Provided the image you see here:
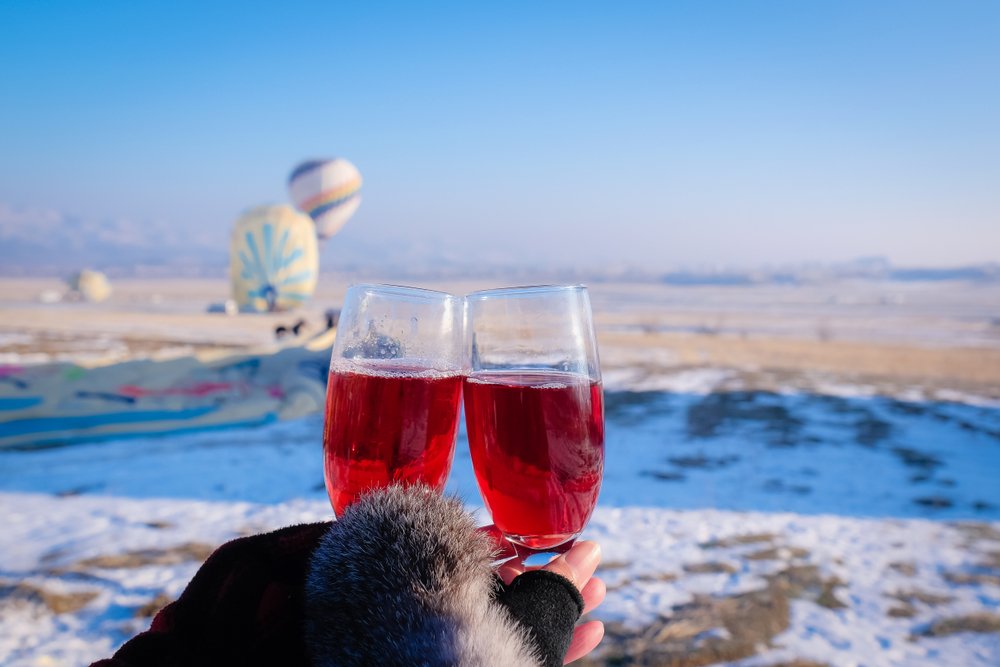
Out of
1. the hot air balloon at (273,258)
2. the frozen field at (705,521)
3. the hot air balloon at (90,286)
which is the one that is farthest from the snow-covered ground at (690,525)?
the hot air balloon at (90,286)

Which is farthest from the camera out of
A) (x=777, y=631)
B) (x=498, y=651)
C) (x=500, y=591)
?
(x=777, y=631)

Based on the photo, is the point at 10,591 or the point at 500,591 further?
the point at 10,591

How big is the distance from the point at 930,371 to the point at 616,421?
760 centimetres

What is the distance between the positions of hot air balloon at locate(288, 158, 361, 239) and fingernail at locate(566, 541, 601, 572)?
2421 cm

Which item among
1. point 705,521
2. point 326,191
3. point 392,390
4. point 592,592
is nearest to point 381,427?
point 392,390

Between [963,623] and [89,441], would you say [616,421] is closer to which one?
[963,623]

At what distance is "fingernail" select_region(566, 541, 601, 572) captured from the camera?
1.21 m

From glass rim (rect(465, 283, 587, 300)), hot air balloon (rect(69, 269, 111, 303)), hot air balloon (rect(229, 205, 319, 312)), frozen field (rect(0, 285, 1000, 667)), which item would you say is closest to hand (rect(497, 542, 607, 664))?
frozen field (rect(0, 285, 1000, 667))

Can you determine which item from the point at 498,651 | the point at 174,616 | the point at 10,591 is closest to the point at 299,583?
the point at 174,616

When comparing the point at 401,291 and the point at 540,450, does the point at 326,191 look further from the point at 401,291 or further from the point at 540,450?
the point at 540,450

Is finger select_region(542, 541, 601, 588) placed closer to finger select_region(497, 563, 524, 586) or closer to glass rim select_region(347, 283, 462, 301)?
finger select_region(497, 563, 524, 586)

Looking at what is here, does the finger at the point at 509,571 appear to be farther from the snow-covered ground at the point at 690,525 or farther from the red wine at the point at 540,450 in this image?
the snow-covered ground at the point at 690,525

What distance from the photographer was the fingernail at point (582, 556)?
47.6 inches

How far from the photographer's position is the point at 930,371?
1168 centimetres
